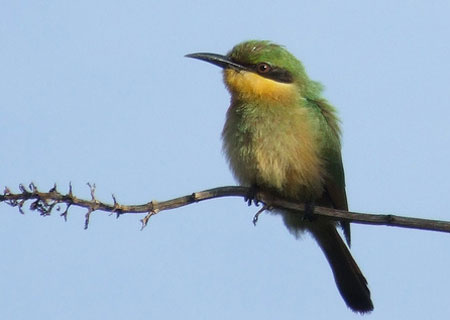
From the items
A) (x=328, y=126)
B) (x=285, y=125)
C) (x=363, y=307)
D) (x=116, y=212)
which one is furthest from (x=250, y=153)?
(x=116, y=212)

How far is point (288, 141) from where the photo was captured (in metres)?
4.90

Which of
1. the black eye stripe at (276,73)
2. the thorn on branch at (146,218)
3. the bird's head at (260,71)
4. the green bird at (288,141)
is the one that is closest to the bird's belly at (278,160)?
the green bird at (288,141)

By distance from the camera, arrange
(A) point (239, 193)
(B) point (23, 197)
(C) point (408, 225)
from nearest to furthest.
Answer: (B) point (23, 197)
(C) point (408, 225)
(A) point (239, 193)

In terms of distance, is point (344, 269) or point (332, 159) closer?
point (332, 159)

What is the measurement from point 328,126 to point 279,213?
Result: 2.10 feet

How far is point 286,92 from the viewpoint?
5.17 metres

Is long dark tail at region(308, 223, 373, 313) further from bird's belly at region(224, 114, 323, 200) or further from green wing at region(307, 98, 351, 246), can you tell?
bird's belly at region(224, 114, 323, 200)

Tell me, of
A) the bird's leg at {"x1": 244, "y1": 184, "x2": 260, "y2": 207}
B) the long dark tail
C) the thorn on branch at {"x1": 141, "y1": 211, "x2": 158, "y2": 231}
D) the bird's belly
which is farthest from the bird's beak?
the thorn on branch at {"x1": 141, "y1": 211, "x2": 158, "y2": 231}

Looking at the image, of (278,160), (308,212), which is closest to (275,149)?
(278,160)

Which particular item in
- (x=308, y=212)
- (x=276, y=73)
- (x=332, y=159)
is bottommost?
(x=308, y=212)

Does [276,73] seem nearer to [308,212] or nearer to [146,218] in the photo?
[308,212]

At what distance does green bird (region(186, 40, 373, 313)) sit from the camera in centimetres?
487

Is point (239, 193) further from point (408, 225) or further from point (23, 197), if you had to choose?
point (23, 197)

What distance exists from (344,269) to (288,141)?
3.45ft
